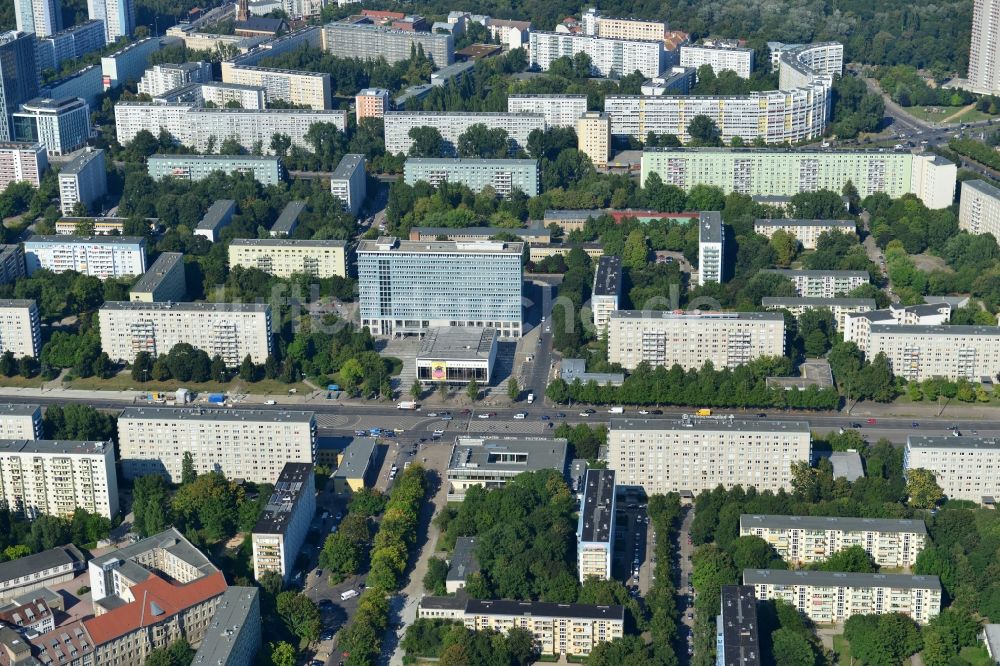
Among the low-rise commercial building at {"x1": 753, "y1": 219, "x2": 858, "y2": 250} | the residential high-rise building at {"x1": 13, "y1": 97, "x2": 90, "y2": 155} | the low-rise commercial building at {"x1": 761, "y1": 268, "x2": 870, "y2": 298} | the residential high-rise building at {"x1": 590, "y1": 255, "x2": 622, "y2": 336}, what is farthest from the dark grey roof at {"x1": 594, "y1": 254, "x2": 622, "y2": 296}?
the residential high-rise building at {"x1": 13, "y1": 97, "x2": 90, "y2": 155}

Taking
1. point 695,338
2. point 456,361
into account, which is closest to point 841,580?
point 695,338

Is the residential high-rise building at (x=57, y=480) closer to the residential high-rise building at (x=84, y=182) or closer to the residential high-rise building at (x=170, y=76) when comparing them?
the residential high-rise building at (x=84, y=182)

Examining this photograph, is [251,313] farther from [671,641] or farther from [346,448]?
[671,641]

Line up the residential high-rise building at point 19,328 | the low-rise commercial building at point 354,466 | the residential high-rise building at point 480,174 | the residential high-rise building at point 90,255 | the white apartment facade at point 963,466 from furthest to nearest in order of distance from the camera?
the residential high-rise building at point 480,174 < the residential high-rise building at point 90,255 < the residential high-rise building at point 19,328 < the low-rise commercial building at point 354,466 < the white apartment facade at point 963,466

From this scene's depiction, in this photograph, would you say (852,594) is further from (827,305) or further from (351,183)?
(351,183)

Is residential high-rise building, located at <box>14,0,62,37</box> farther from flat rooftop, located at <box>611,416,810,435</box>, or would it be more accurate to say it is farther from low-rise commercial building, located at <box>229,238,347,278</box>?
flat rooftop, located at <box>611,416,810,435</box>

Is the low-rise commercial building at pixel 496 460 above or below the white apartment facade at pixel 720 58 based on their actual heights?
below

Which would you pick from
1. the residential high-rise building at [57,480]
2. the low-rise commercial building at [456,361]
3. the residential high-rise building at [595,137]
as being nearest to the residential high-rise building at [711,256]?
the low-rise commercial building at [456,361]
